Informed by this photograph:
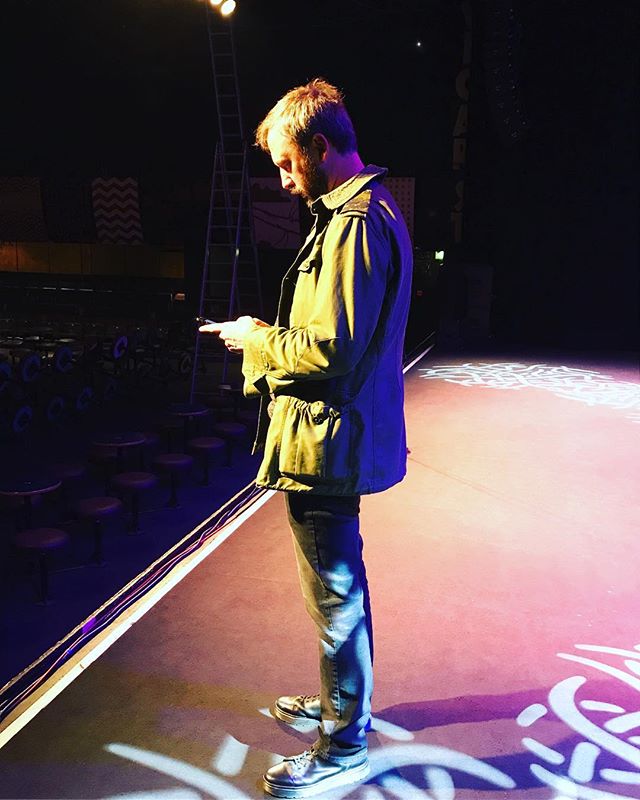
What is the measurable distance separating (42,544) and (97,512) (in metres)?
0.43

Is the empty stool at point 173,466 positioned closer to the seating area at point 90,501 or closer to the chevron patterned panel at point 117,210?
the seating area at point 90,501

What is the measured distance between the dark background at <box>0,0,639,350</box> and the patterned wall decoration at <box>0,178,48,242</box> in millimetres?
234

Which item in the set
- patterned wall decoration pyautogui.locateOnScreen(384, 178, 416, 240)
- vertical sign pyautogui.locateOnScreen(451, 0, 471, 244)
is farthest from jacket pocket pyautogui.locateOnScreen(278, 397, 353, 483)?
vertical sign pyautogui.locateOnScreen(451, 0, 471, 244)

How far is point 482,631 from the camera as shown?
2.31 metres

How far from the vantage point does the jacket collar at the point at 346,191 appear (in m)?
1.41

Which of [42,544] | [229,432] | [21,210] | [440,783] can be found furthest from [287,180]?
[21,210]

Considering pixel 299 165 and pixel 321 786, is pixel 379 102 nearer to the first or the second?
pixel 299 165

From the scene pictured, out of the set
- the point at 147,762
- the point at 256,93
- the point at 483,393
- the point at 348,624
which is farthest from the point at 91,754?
the point at 256,93

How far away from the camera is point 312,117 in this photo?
1392 mm

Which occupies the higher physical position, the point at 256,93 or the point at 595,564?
the point at 256,93

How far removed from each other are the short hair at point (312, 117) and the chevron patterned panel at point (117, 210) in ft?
33.3

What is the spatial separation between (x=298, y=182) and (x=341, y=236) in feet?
0.71

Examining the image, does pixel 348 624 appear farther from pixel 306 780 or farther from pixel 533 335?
pixel 533 335

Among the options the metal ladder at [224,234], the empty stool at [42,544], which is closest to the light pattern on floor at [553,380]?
the metal ladder at [224,234]
